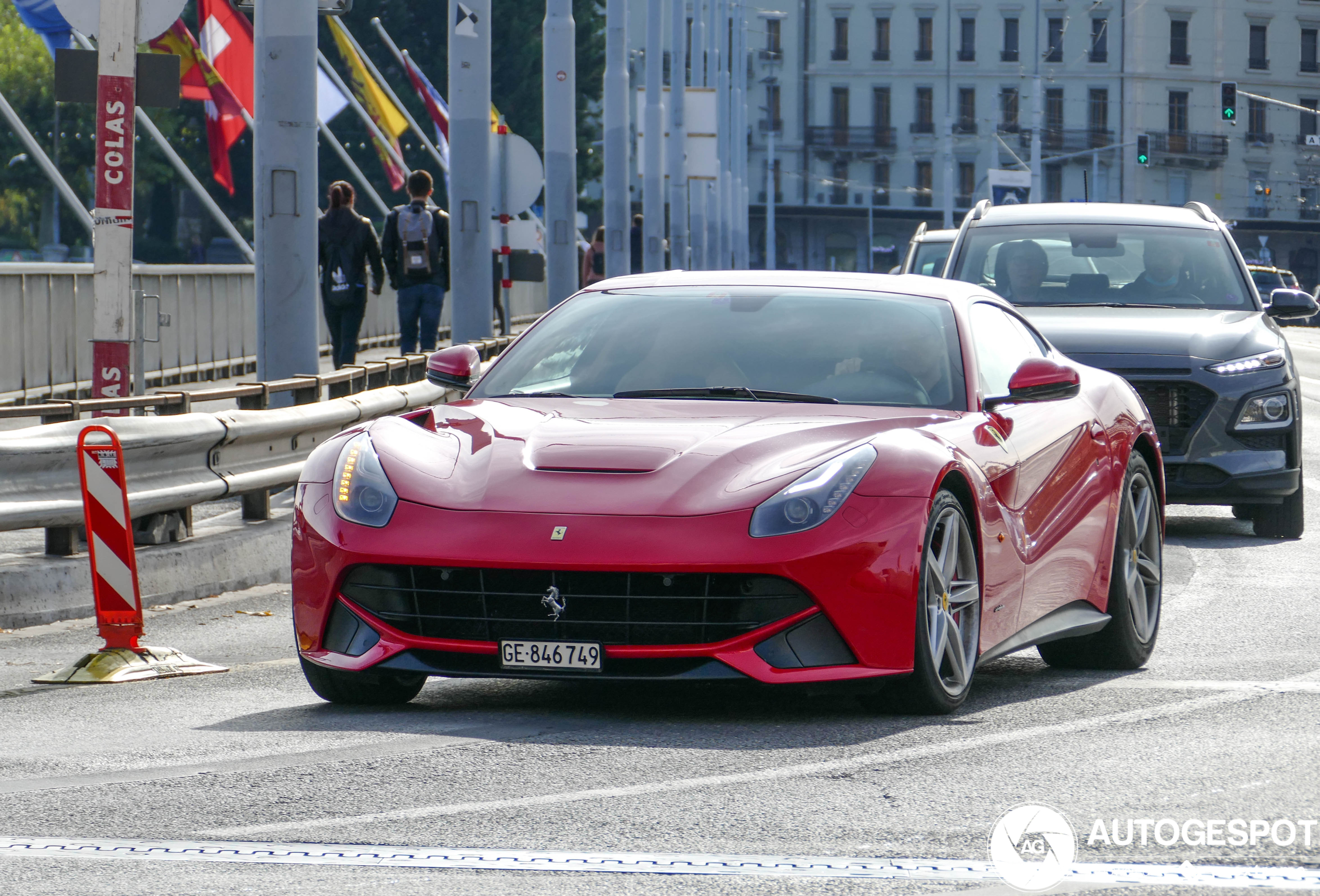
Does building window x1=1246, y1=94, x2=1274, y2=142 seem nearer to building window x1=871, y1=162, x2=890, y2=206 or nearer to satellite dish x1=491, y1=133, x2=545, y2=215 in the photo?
building window x1=871, y1=162, x2=890, y2=206

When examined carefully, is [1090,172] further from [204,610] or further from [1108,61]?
[204,610]

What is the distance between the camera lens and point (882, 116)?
11506 cm

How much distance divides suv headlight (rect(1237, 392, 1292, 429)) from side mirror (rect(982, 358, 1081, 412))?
488 cm

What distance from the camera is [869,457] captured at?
5.95 metres

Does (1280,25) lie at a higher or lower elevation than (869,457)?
higher

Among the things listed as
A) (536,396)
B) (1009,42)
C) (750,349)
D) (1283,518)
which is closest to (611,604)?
(536,396)

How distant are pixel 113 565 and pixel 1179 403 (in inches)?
245

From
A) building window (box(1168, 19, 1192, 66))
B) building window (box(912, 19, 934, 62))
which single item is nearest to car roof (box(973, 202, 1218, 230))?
building window (box(1168, 19, 1192, 66))

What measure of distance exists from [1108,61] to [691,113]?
6506 centimetres

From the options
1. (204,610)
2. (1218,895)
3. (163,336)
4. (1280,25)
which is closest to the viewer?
(1218,895)

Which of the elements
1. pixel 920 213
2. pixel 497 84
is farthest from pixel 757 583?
pixel 920 213

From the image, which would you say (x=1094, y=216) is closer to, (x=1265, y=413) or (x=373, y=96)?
(x=1265, y=413)

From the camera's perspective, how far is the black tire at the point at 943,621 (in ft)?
19.5

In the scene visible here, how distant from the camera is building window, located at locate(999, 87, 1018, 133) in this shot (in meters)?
113
